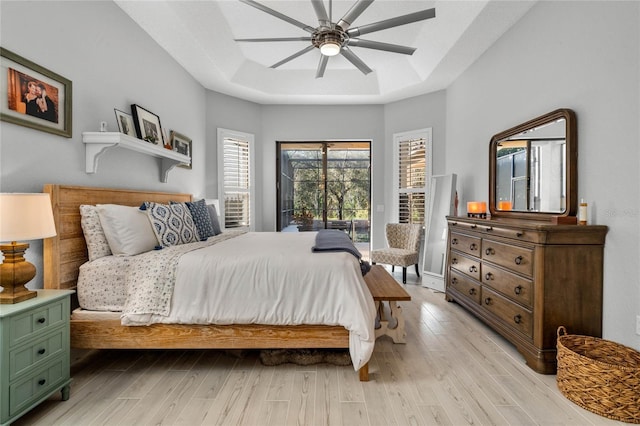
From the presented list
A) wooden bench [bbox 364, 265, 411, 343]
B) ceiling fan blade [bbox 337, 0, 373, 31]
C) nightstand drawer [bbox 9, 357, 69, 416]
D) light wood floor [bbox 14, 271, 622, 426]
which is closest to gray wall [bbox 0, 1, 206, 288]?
nightstand drawer [bbox 9, 357, 69, 416]

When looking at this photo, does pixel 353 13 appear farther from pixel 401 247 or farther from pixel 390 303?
pixel 401 247

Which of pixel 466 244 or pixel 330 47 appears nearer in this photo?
pixel 330 47

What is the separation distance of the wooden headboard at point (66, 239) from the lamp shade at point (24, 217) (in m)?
0.43

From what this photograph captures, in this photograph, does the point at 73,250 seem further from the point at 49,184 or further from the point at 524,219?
the point at 524,219

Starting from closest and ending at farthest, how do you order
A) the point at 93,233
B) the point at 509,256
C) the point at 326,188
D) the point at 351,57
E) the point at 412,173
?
the point at 93,233
the point at 509,256
the point at 351,57
the point at 412,173
the point at 326,188

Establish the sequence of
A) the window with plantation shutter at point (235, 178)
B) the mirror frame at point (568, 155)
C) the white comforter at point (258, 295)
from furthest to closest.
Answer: the window with plantation shutter at point (235, 178) → the mirror frame at point (568, 155) → the white comforter at point (258, 295)

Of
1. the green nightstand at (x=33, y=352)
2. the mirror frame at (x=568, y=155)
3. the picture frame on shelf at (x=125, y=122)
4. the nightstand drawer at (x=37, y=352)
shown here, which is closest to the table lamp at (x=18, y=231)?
the green nightstand at (x=33, y=352)

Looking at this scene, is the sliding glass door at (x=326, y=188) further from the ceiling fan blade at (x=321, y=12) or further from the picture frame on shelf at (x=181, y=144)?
the ceiling fan blade at (x=321, y=12)

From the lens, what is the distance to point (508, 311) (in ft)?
8.09

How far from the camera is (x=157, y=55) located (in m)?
3.44

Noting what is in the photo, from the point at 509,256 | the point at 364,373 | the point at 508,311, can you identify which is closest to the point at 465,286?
the point at 508,311

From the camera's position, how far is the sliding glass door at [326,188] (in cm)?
555

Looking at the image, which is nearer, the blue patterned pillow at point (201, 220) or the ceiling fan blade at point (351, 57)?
the ceiling fan blade at point (351, 57)

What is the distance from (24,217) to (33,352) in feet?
2.35
